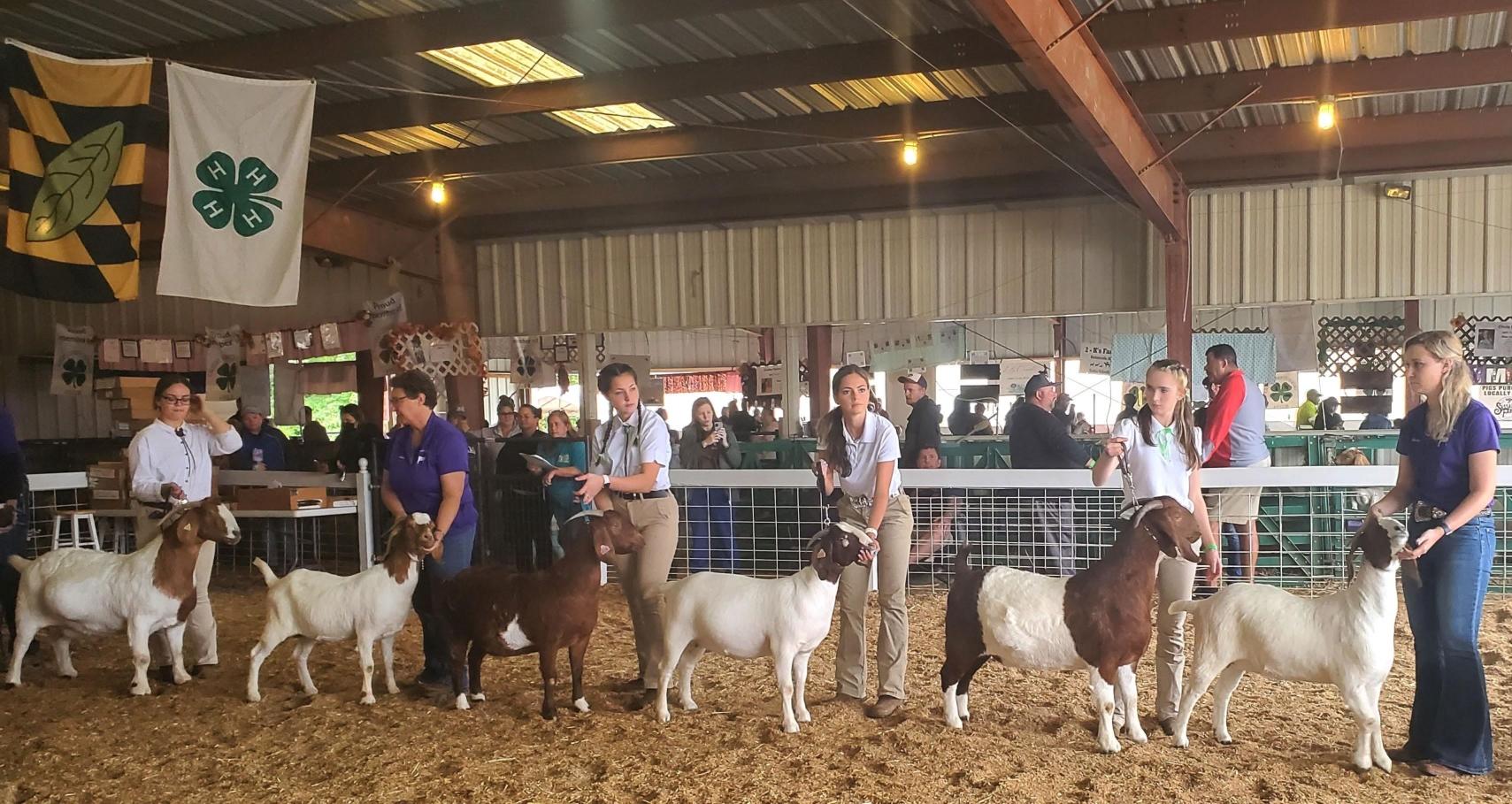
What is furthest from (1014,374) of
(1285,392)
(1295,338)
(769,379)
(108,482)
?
(108,482)

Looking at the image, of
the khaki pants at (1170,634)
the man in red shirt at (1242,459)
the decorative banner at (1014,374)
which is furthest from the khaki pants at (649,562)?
the decorative banner at (1014,374)

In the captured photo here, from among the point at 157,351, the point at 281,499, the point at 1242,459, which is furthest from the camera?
the point at 157,351

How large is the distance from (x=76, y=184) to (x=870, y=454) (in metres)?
4.29

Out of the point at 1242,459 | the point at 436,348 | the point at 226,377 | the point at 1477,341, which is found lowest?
the point at 1242,459

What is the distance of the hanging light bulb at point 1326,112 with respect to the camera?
7785 mm

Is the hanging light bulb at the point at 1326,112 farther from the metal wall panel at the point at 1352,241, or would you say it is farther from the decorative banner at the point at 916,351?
the decorative banner at the point at 916,351

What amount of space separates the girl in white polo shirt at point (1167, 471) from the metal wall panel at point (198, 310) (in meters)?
10.0

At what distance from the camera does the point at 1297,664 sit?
411 cm

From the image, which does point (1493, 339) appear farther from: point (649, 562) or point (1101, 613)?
point (649, 562)

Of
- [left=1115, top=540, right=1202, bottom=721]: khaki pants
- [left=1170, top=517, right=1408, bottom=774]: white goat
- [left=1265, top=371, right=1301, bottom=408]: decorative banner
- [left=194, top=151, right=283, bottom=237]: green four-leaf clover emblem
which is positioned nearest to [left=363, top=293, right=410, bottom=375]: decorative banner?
[left=194, top=151, right=283, bottom=237]: green four-leaf clover emblem

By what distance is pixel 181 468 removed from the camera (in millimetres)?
5836

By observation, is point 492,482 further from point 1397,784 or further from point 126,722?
point 1397,784

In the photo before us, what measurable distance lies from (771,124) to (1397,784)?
6932 mm

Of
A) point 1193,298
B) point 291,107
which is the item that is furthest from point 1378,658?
point 1193,298
